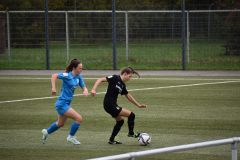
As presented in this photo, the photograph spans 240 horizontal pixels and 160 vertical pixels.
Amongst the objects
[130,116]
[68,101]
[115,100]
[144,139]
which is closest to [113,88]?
[115,100]

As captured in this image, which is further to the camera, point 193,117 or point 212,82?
point 212,82

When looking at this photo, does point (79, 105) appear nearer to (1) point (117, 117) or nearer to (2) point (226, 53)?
(1) point (117, 117)

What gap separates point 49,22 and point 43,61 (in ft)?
5.79

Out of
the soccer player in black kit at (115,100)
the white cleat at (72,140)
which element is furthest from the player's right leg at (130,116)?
the white cleat at (72,140)

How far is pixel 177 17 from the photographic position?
2941 cm

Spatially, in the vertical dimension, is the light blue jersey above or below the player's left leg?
above

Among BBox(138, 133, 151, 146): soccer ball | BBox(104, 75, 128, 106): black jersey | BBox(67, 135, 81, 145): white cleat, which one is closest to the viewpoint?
BBox(138, 133, 151, 146): soccer ball

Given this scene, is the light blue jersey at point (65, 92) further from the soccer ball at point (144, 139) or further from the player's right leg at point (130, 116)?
the soccer ball at point (144, 139)

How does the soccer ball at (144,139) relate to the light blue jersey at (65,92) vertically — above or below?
below

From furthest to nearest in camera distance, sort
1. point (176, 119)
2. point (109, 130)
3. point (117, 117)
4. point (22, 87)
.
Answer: point (22, 87)
point (176, 119)
point (109, 130)
point (117, 117)

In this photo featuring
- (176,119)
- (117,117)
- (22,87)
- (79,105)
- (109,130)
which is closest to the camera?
(117,117)

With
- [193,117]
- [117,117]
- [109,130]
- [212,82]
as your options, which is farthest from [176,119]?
[212,82]

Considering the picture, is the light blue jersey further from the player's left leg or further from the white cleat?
the white cleat

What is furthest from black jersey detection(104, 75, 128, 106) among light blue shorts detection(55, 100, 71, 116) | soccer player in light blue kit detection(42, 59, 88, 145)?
light blue shorts detection(55, 100, 71, 116)
